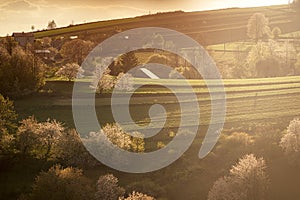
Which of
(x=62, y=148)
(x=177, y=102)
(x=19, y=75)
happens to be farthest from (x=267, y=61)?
(x=62, y=148)

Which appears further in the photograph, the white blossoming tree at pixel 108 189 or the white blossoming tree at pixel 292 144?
the white blossoming tree at pixel 292 144

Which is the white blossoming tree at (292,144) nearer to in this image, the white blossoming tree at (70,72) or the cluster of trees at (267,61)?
the white blossoming tree at (70,72)

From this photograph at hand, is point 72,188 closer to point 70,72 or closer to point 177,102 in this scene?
point 177,102

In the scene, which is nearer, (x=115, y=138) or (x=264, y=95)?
(x=115, y=138)

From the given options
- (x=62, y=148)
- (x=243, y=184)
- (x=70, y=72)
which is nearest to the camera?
(x=243, y=184)

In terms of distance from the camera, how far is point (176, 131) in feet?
236

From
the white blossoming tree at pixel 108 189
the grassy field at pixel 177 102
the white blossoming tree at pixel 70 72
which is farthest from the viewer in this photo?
the white blossoming tree at pixel 70 72

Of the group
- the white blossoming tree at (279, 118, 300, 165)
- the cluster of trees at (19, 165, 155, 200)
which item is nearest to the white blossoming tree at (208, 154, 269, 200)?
the white blossoming tree at (279, 118, 300, 165)

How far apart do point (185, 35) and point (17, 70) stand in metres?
96.1

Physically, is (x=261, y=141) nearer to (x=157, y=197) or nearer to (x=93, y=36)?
(x=157, y=197)

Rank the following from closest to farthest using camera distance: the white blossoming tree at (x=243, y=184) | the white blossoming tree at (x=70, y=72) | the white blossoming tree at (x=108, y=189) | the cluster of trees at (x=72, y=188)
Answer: the cluster of trees at (x=72, y=188), the white blossoming tree at (x=108, y=189), the white blossoming tree at (x=243, y=184), the white blossoming tree at (x=70, y=72)

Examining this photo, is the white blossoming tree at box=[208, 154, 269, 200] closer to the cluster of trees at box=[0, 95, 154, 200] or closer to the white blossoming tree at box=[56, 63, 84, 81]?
the cluster of trees at box=[0, 95, 154, 200]

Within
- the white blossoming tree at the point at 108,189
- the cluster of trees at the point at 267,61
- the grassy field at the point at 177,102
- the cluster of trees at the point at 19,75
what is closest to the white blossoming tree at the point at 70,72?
the grassy field at the point at 177,102

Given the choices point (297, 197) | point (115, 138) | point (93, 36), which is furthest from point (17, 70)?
point (93, 36)
